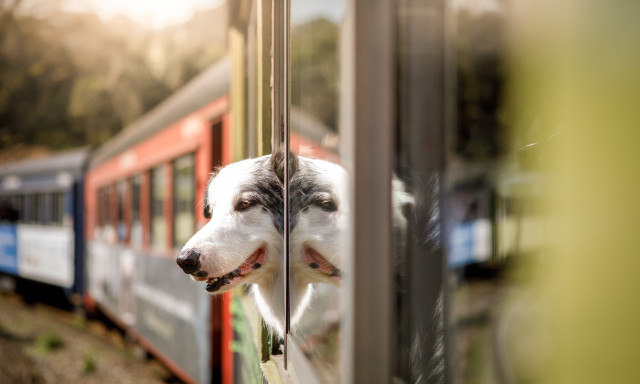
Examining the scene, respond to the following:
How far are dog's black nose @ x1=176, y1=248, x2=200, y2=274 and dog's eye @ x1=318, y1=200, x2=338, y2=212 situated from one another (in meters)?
0.47

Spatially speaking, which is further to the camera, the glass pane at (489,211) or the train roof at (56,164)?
the train roof at (56,164)

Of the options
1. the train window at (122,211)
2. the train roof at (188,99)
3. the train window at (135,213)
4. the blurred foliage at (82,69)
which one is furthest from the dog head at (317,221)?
the blurred foliage at (82,69)

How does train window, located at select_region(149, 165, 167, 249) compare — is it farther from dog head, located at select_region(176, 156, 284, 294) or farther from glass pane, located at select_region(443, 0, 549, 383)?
glass pane, located at select_region(443, 0, 549, 383)

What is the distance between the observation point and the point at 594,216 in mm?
551

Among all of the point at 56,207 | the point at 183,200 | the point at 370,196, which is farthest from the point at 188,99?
the point at 56,207

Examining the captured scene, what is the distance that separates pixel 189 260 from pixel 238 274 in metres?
0.14

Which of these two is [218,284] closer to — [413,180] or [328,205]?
[328,205]

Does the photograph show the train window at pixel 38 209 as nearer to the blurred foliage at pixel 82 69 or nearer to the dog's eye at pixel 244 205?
the dog's eye at pixel 244 205

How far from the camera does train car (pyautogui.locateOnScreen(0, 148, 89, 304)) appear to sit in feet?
36.6

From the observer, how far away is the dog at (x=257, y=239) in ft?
4.86

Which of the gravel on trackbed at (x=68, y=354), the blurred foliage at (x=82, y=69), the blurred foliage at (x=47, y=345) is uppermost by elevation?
the blurred foliage at (x=82, y=69)

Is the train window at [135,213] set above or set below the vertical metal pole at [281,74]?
below

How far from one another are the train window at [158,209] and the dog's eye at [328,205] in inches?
162

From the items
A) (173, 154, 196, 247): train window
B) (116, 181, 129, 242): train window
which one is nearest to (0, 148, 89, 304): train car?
(116, 181, 129, 242): train window
